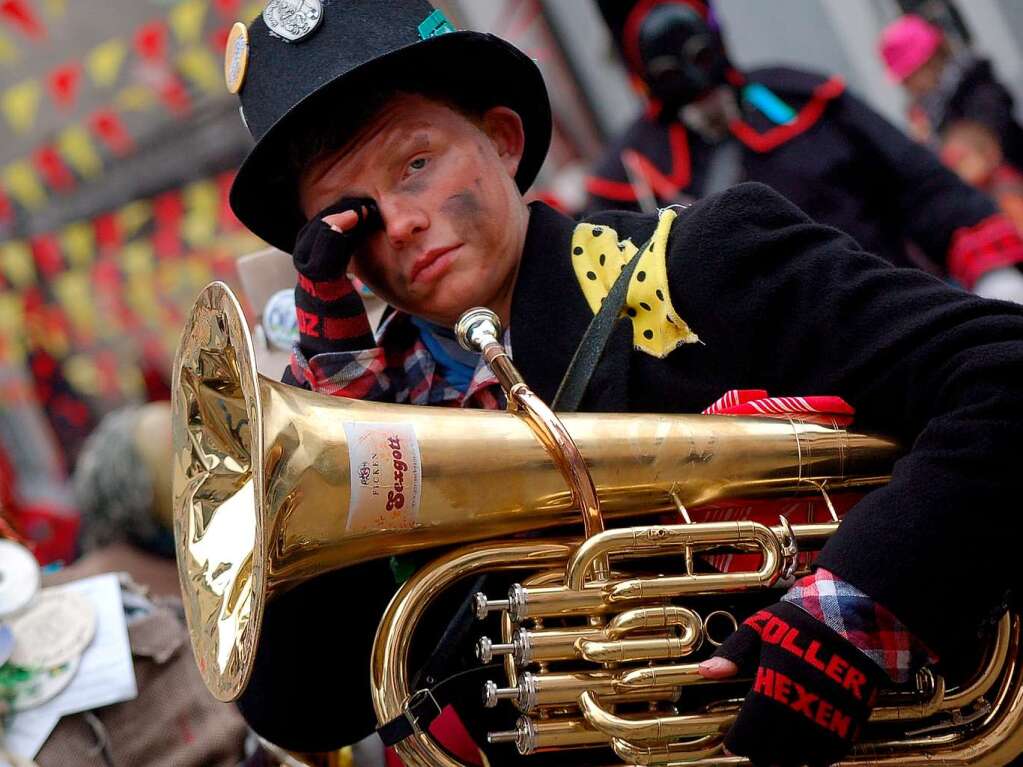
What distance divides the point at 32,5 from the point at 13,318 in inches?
58.0

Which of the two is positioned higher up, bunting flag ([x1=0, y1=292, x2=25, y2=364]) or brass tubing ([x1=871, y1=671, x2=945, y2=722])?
bunting flag ([x1=0, y1=292, x2=25, y2=364])

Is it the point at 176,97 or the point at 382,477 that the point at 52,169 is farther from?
the point at 382,477

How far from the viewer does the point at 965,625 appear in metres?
1.45

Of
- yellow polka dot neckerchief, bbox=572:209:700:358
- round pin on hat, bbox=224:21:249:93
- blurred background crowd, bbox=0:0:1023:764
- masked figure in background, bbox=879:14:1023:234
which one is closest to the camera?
yellow polka dot neckerchief, bbox=572:209:700:358

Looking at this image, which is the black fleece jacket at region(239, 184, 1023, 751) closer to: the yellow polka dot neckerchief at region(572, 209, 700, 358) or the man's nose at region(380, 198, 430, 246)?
the yellow polka dot neckerchief at region(572, 209, 700, 358)

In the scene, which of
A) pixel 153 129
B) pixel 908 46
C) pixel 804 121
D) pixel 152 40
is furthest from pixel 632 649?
pixel 152 40

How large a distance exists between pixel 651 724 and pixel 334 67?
3.17 ft

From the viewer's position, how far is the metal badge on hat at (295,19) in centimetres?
179

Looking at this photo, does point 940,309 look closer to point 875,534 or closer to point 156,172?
point 875,534

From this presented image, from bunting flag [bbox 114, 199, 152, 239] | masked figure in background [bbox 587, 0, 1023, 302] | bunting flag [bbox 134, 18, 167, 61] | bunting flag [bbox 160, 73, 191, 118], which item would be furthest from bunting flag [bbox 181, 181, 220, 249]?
masked figure in background [bbox 587, 0, 1023, 302]

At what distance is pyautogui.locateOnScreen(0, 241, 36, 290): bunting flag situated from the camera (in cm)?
605

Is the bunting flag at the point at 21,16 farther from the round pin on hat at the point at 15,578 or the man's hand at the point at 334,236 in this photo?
the man's hand at the point at 334,236

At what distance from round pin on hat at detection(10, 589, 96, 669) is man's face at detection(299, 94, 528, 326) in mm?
1099

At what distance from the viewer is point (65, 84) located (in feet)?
19.2
